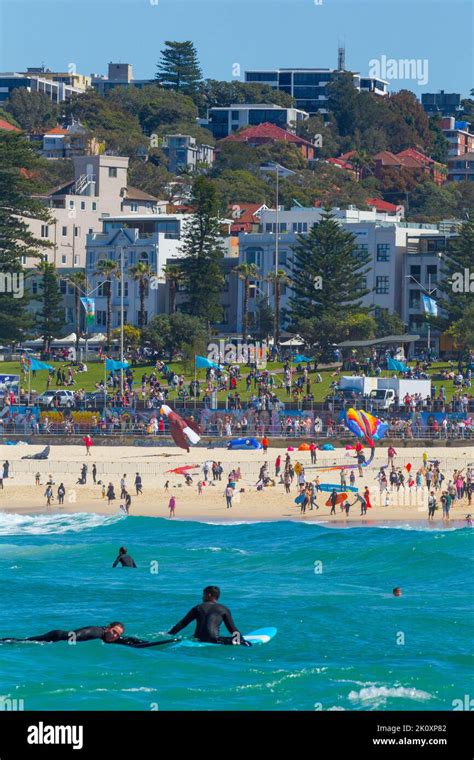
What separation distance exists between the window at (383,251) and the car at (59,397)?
3018cm

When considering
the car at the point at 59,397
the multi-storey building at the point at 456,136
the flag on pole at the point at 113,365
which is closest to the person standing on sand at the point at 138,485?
the car at the point at 59,397

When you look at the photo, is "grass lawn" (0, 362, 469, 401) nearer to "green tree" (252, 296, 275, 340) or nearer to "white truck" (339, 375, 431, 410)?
"white truck" (339, 375, 431, 410)

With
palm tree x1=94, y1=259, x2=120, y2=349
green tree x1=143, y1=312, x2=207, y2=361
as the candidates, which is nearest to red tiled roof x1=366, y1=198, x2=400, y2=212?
palm tree x1=94, y1=259, x2=120, y2=349

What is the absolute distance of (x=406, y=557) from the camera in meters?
39.4

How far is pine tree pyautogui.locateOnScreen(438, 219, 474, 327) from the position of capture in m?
77.4

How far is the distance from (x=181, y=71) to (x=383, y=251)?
8225cm

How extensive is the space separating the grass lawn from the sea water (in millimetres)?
19622

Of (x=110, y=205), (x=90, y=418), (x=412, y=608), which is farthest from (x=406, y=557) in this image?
(x=110, y=205)

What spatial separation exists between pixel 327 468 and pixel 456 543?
1055 cm

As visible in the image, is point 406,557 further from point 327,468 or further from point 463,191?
point 463,191

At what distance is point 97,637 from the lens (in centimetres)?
2816

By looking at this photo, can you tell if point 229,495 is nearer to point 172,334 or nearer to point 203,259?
point 172,334

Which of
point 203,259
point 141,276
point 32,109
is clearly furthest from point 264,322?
point 32,109

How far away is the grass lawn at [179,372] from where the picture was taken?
63750 millimetres
